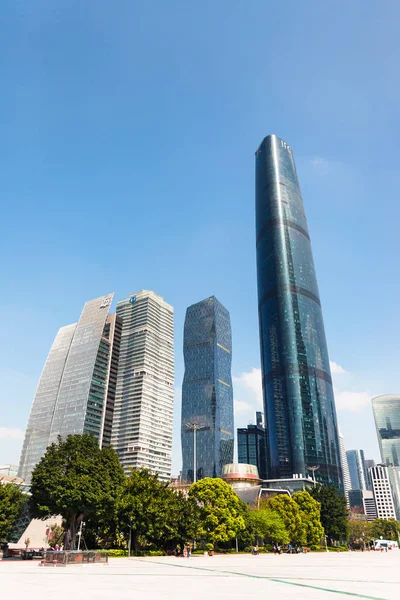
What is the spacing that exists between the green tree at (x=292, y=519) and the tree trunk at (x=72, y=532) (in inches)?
1858

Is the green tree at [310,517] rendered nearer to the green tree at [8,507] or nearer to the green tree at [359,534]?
the green tree at [359,534]

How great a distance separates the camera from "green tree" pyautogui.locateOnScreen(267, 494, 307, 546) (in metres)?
89.5

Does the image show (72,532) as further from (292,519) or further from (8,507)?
(292,519)

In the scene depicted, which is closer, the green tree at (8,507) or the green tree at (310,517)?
the green tree at (8,507)

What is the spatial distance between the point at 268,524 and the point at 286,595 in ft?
216

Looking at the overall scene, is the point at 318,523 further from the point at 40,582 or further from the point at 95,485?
the point at 40,582

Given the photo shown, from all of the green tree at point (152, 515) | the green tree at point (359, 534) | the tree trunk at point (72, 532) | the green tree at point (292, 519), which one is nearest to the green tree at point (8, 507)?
the tree trunk at point (72, 532)

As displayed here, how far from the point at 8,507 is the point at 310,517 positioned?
6706cm

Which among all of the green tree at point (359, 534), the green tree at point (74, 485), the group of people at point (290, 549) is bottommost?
the group of people at point (290, 549)

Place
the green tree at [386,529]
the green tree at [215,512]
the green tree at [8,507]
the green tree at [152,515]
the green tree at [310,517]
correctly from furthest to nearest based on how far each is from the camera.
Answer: the green tree at [386,529]
the green tree at [310,517]
the green tree at [215,512]
the green tree at [152,515]
the green tree at [8,507]

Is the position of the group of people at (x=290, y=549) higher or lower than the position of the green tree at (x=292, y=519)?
lower

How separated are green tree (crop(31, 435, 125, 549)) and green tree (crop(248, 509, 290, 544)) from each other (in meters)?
30.6

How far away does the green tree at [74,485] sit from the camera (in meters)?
55.6

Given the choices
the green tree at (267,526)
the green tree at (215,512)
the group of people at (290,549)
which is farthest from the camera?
the green tree at (267,526)
